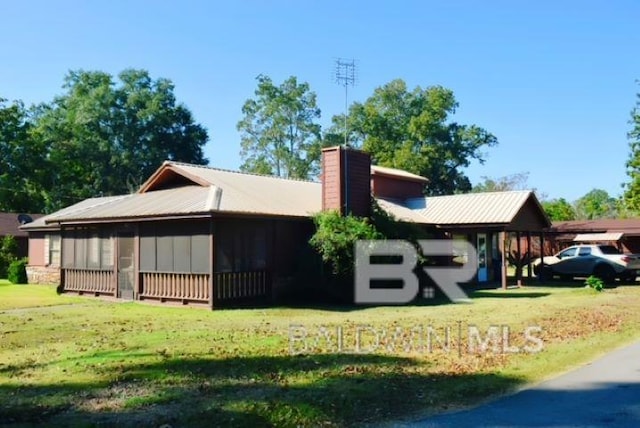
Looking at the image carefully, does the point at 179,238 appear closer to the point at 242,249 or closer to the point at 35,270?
the point at 242,249

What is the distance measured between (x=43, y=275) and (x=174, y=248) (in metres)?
13.1

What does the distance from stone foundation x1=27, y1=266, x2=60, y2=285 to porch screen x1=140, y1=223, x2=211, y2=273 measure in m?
10.2

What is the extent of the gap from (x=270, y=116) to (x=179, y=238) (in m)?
40.1

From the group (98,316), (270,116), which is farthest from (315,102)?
(98,316)

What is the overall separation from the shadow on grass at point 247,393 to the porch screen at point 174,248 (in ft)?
26.8

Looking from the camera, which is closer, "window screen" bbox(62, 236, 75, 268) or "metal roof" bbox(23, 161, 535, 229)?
"metal roof" bbox(23, 161, 535, 229)

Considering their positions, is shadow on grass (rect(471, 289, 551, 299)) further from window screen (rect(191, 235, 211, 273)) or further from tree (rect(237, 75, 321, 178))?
tree (rect(237, 75, 321, 178))

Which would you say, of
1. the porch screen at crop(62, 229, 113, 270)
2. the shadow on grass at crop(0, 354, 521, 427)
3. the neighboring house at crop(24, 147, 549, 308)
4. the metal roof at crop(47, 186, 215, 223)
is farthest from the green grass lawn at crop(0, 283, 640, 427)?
the porch screen at crop(62, 229, 113, 270)

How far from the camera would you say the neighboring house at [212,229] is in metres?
17.2

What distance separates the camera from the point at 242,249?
17828 millimetres

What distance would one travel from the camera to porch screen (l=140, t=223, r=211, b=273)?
17.1m

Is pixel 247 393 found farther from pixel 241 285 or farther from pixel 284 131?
pixel 284 131

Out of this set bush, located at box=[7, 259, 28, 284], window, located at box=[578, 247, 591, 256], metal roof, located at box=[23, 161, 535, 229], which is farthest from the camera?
bush, located at box=[7, 259, 28, 284]

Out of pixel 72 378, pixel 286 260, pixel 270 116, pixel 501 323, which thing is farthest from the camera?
pixel 270 116
